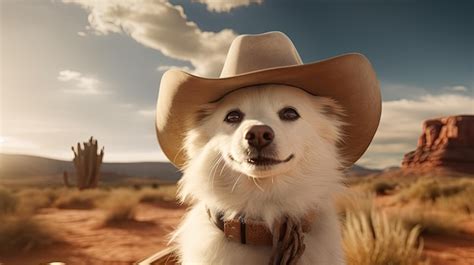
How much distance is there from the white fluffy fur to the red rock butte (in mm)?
53405

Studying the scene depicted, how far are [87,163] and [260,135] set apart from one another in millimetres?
19807

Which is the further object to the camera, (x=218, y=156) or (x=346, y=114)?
(x=346, y=114)

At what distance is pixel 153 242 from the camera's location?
8469 millimetres

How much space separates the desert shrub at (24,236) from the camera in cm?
→ 814

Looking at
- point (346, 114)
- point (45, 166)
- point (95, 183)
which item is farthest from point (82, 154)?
point (45, 166)

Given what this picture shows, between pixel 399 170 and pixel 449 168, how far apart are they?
19.8ft

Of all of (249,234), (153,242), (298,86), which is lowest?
(153,242)

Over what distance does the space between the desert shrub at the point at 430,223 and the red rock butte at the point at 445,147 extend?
4683 cm

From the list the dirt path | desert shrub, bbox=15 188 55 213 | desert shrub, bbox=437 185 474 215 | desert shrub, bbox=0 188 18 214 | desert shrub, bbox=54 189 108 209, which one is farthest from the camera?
desert shrub, bbox=54 189 108 209

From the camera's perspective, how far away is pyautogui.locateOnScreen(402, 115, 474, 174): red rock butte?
52.6m

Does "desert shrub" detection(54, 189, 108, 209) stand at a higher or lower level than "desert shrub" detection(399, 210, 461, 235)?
lower

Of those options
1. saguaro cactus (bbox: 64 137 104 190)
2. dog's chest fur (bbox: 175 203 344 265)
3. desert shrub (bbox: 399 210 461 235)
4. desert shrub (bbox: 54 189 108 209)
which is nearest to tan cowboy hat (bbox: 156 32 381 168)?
dog's chest fur (bbox: 175 203 344 265)

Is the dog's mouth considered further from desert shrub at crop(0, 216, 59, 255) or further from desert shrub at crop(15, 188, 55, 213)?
desert shrub at crop(15, 188, 55, 213)

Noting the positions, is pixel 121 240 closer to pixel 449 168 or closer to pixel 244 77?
pixel 244 77
